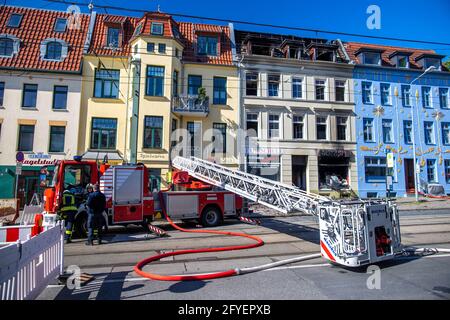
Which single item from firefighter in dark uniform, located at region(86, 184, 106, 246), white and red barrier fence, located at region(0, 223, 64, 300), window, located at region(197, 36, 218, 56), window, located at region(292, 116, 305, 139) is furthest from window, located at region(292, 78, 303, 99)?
white and red barrier fence, located at region(0, 223, 64, 300)

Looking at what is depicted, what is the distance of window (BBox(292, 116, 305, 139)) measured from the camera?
23.0 meters

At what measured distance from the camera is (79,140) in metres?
19.5

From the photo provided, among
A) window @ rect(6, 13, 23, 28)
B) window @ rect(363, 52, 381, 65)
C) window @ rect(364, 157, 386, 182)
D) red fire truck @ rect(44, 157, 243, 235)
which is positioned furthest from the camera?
window @ rect(363, 52, 381, 65)

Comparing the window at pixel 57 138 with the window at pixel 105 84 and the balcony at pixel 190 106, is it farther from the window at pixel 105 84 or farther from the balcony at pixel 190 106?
the balcony at pixel 190 106

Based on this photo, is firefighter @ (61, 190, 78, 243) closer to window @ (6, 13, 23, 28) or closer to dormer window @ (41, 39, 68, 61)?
dormer window @ (41, 39, 68, 61)

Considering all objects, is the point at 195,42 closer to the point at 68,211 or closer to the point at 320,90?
the point at 320,90

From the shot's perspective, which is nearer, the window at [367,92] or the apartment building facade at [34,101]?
the apartment building facade at [34,101]

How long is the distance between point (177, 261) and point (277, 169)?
16736mm

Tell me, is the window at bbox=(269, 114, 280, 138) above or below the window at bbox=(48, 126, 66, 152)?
above

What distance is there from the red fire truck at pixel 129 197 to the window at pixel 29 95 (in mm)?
12621

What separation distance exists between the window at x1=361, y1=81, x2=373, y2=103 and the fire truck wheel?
19143 millimetres

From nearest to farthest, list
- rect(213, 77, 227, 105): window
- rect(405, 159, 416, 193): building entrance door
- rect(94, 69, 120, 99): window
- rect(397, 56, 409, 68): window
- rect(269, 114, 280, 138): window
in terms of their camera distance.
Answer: rect(94, 69, 120, 99): window, rect(213, 77, 227, 105): window, rect(269, 114, 280, 138): window, rect(405, 159, 416, 193): building entrance door, rect(397, 56, 409, 68): window

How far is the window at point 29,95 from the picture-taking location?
19203mm

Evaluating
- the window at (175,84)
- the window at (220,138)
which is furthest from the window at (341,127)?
the window at (175,84)
